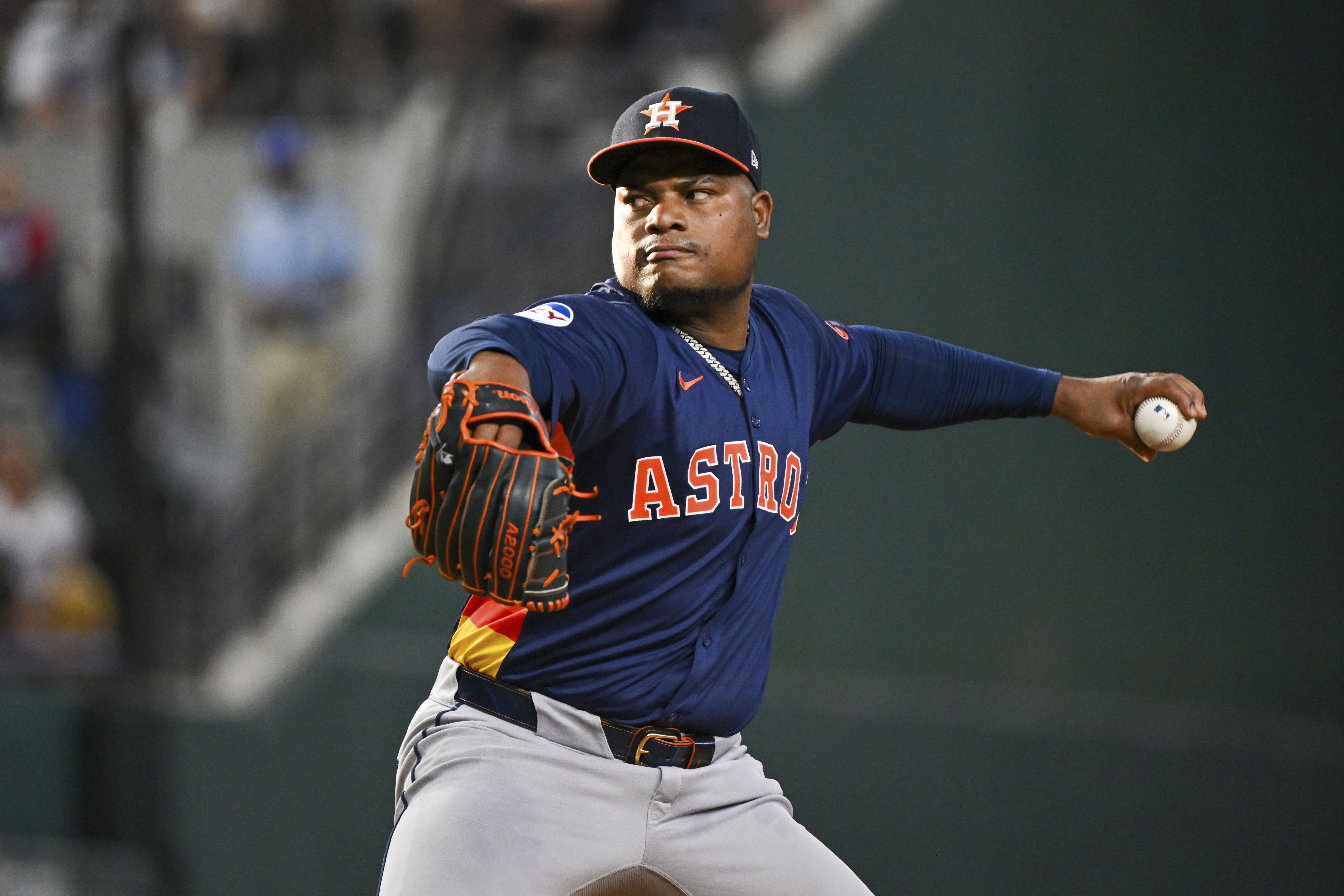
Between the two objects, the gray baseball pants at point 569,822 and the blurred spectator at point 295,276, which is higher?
the blurred spectator at point 295,276

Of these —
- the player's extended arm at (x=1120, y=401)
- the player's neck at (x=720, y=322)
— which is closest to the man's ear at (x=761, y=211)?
the player's neck at (x=720, y=322)

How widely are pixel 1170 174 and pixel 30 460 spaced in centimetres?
604

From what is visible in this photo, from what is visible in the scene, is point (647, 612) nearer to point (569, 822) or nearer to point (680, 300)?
point (569, 822)

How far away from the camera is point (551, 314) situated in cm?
229

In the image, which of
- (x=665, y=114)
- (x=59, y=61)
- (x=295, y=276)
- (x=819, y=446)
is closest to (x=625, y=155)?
(x=665, y=114)

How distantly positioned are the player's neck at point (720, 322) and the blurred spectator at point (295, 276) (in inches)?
196

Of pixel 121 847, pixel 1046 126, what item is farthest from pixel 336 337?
pixel 1046 126

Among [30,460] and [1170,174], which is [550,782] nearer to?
[1170,174]

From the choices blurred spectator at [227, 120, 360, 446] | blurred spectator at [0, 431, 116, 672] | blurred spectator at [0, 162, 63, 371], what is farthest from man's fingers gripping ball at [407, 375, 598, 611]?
blurred spectator at [0, 162, 63, 371]

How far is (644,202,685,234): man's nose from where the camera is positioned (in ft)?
8.32

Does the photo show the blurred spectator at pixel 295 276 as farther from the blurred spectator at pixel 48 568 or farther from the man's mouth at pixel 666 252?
the man's mouth at pixel 666 252

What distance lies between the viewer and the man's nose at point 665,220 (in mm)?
2535

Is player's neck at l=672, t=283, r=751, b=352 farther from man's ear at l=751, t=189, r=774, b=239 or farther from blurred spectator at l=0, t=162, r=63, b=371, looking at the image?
blurred spectator at l=0, t=162, r=63, b=371

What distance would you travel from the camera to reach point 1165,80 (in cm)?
569
